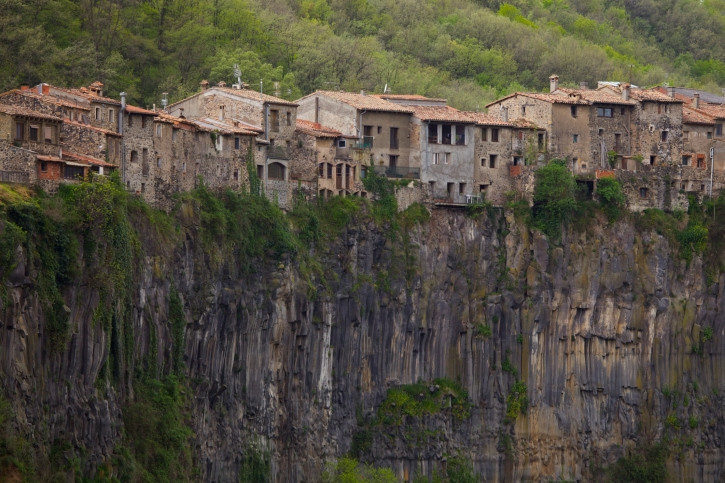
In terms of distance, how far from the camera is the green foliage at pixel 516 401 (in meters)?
122

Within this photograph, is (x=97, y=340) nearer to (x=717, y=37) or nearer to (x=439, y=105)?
(x=439, y=105)

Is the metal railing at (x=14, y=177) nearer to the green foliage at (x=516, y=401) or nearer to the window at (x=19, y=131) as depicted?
the window at (x=19, y=131)

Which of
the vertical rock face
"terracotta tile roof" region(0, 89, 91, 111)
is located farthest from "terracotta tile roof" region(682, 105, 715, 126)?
"terracotta tile roof" region(0, 89, 91, 111)

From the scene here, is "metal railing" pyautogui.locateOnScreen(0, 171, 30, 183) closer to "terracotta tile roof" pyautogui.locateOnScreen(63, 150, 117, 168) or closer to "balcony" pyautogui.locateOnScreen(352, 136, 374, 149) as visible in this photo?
"terracotta tile roof" pyautogui.locateOnScreen(63, 150, 117, 168)

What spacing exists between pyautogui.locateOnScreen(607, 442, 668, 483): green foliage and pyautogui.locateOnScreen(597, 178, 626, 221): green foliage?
12.5m

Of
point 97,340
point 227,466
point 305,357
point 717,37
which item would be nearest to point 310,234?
point 305,357

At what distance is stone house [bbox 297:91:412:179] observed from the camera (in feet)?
397

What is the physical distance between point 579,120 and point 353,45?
26.4m

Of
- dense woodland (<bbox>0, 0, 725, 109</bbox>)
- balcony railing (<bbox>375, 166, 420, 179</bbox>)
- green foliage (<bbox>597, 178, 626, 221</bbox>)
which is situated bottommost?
green foliage (<bbox>597, 178, 626, 221</bbox>)

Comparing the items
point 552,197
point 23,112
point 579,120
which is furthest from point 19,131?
point 579,120

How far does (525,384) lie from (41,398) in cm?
3795

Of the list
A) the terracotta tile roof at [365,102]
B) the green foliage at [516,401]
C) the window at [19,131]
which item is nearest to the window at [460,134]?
the terracotta tile roof at [365,102]

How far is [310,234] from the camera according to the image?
11431cm

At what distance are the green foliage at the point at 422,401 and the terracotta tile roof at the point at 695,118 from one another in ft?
72.5
